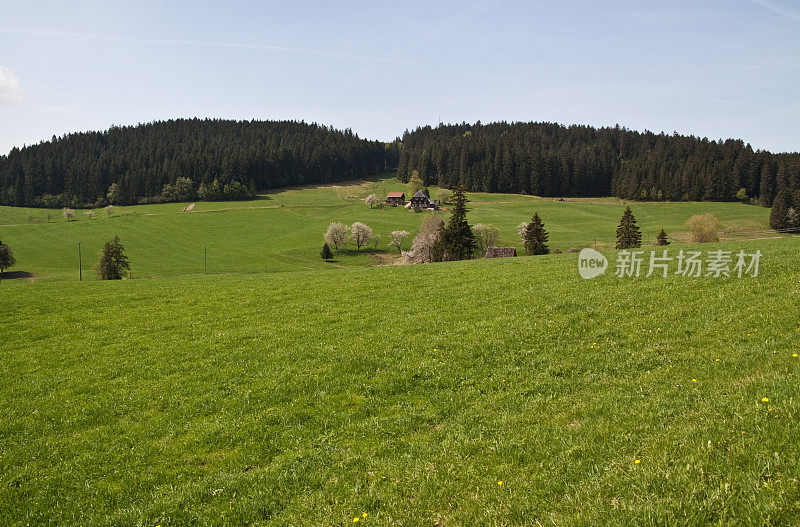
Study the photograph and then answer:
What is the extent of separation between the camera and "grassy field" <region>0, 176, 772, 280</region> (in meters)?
93.2

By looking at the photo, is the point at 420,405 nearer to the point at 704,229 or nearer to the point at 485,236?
the point at 485,236

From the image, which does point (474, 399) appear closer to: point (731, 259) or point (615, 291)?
point (615, 291)

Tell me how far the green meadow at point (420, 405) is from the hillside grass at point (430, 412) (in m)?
0.05

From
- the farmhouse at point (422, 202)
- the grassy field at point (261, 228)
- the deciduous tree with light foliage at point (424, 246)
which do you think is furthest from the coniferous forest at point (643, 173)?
the deciduous tree with light foliage at point (424, 246)

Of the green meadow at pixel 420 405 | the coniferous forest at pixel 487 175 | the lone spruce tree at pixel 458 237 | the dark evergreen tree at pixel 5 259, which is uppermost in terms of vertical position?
the coniferous forest at pixel 487 175

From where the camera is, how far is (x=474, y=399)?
1098 cm

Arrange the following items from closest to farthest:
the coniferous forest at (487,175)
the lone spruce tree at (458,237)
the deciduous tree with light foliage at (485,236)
Result: 1. the lone spruce tree at (458,237)
2. the deciduous tree with light foliage at (485,236)
3. the coniferous forest at (487,175)

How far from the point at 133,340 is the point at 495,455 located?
Answer: 56.5 ft

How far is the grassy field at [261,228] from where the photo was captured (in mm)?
93250

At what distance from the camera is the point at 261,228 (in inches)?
4899

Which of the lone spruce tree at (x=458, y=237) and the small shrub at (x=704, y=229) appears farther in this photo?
the small shrub at (x=704, y=229)

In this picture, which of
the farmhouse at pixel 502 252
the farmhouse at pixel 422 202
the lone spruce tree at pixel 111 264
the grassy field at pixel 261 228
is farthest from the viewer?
the farmhouse at pixel 422 202

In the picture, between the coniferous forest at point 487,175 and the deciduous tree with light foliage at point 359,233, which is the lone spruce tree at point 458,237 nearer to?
the deciduous tree with light foliage at point 359,233

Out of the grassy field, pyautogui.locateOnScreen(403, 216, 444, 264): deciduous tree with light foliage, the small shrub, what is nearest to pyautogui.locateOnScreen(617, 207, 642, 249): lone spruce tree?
the grassy field
